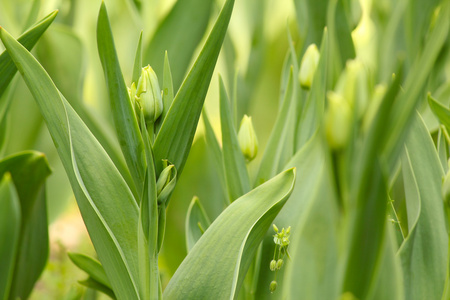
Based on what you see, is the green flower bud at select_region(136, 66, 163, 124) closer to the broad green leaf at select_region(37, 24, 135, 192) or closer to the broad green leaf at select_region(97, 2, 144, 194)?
the broad green leaf at select_region(97, 2, 144, 194)

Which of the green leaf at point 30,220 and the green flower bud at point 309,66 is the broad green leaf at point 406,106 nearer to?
the green flower bud at point 309,66

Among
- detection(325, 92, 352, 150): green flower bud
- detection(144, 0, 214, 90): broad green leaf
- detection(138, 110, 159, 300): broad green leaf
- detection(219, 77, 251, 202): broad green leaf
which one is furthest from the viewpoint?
detection(144, 0, 214, 90): broad green leaf

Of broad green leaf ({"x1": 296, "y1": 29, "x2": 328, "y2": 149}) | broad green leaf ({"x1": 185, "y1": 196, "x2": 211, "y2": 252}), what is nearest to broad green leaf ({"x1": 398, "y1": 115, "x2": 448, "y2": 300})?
broad green leaf ({"x1": 296, "y1": 29, "x2": 328, "y2": 149})

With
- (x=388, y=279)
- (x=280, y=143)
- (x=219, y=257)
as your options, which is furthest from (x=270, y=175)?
(x=388, y=279)

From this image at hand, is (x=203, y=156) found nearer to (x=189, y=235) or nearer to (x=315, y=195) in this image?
(x=189, y=235)

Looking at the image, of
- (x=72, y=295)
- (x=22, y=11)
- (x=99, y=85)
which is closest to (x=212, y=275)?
(x=72, y=295)

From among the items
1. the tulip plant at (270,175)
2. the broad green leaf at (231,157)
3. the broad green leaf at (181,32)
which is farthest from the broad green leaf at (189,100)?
the broad green leaf at (181,32)

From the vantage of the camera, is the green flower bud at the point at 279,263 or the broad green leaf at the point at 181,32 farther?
the broad green leaf at the point at 181,32
